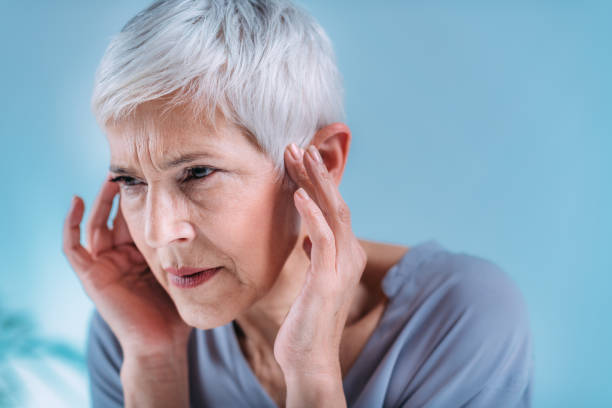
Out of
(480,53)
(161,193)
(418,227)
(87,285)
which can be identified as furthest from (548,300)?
(87,285)

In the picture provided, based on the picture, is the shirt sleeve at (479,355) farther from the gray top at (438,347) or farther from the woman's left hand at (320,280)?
the woman's left hand at (320,280)

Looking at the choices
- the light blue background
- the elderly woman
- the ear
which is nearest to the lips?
the elderly woman

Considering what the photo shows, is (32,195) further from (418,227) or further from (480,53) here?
(480,53)

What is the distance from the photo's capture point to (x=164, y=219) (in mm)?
903

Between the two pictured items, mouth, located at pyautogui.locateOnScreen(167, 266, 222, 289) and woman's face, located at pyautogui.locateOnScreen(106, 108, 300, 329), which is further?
mouth, located at pyautogui.locateOnScreen(167, 266, 222, 289)

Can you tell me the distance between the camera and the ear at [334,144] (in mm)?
1015

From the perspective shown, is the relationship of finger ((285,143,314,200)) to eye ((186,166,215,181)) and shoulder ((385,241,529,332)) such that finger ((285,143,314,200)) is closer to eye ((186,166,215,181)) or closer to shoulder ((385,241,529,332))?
eye ((186,166,215,181))

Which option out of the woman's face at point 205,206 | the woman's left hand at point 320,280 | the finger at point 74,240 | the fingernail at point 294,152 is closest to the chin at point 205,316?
the woman's face at point 205,206

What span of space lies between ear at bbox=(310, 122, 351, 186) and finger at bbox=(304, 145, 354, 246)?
11 centimetres

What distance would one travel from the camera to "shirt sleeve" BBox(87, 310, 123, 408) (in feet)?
4.36

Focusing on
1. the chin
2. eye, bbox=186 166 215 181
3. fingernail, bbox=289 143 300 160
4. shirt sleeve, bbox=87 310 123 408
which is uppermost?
fingernail, bbox=289 143 300 160

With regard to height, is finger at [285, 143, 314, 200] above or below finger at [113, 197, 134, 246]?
above

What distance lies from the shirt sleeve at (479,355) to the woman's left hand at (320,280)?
0.70 feet

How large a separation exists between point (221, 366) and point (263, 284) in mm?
387
